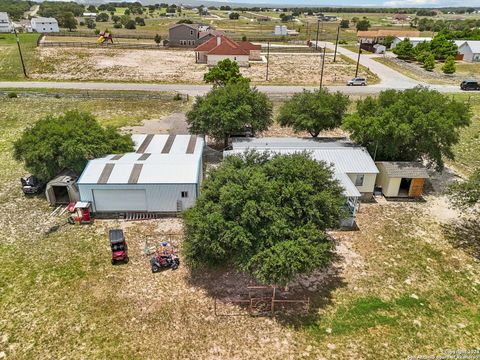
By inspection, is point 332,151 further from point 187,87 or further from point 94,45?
point 94,45

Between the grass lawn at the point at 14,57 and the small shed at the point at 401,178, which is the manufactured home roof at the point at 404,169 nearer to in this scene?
the small shed at the point at 401,178

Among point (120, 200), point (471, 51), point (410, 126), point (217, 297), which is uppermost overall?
point (410, 126)

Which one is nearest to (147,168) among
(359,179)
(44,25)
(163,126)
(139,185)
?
(139,185)

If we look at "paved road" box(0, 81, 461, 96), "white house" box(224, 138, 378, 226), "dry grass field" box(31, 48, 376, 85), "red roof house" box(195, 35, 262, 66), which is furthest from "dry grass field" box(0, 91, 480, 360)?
"red roof house" box(195, 35, 262, 66)

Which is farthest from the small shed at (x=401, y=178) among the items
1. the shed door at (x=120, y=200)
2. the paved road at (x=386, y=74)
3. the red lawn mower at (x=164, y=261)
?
the paved road at (x=386, y=74)

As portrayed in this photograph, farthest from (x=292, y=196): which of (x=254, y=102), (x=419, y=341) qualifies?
(x=254, y=102)

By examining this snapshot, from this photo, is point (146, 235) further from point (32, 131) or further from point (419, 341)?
point (419, 341)
